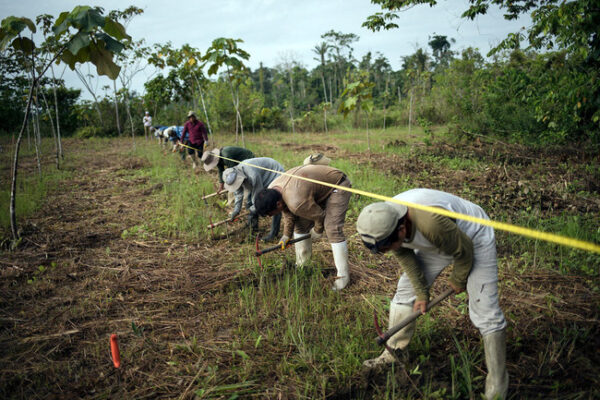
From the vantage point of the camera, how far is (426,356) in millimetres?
2381

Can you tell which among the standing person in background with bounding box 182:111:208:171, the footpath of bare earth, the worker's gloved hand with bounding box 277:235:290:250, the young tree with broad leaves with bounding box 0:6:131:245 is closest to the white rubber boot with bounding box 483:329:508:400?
the footpath of bare earth

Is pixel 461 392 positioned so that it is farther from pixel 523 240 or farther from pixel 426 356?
pixel 523 240

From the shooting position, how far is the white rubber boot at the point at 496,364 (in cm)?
195

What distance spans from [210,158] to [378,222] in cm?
506

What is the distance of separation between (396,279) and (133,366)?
2.54 metres

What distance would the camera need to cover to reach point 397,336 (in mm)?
2346

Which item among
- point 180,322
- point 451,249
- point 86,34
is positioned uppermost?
point 86,34

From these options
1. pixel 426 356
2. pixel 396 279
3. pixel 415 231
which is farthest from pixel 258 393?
pixel 396 279

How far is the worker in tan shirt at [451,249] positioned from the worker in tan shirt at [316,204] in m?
1.22

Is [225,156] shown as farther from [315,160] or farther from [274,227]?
[315,160]

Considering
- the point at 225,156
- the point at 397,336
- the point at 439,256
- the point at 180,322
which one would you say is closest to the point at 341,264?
the point at 397,336

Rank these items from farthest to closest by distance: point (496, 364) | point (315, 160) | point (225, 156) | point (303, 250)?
point (225, 156) < point (315, 160) < point (303, 250) < point (496, 364)

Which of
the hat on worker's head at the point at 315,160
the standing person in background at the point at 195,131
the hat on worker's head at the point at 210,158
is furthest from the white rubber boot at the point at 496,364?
the standing person in background at the point at 195,131

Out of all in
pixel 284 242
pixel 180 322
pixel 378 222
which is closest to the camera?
pixel 378 222
